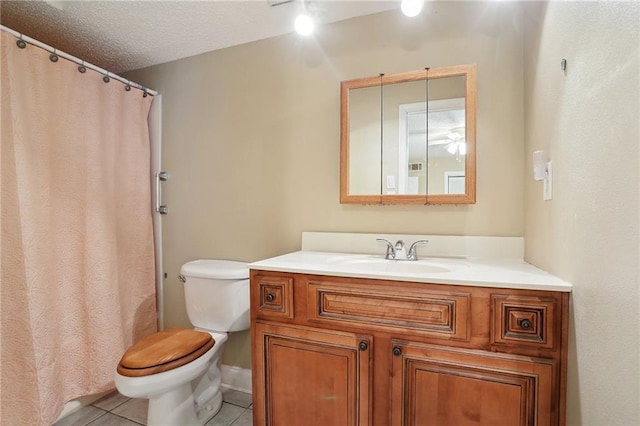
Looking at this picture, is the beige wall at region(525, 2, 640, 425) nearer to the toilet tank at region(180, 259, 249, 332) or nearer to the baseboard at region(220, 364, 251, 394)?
the toilet tank at region(180, 259, 249, 332)

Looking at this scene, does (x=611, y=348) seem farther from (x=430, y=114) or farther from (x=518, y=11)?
(x=518, y=11)

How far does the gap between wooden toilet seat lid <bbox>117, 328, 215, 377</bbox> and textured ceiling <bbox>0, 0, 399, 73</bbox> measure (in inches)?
68.2

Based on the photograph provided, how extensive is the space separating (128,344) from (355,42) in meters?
2.32

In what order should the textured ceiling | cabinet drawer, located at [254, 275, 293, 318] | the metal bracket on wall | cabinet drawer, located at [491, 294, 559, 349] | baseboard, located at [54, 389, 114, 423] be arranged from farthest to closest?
1. the metal bracket on wall
2. baseboard, located at [54, 389, 114, 423]
3. the textured ceiling
4. cabinet drawer, located at [254, 275, 293, 318]
5. cabinet drawer, located at [491, 294, 559, 349]

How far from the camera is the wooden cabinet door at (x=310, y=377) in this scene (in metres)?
1.16

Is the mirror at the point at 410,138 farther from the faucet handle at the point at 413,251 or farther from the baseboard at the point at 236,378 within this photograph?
the baseboard at the point at 236,378

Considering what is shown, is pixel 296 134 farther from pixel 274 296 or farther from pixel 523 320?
pixel 523 320

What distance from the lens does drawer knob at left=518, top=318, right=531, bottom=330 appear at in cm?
98

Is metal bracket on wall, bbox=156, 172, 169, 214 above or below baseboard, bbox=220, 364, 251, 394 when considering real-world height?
above

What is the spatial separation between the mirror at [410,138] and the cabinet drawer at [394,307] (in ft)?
1.98

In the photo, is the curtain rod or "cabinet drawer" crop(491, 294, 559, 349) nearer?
"cabinet drawer" crop(491, 294, 559, 349)

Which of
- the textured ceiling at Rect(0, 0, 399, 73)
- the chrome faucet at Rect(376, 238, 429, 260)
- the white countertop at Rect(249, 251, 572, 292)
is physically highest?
the textured ceiling at Rect(0, 0, 399, 73)

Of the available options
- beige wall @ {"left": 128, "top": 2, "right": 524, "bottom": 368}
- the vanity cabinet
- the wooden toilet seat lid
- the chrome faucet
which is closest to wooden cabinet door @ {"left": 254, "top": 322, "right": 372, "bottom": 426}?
the vanity cabinet

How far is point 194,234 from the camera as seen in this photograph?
209cm
